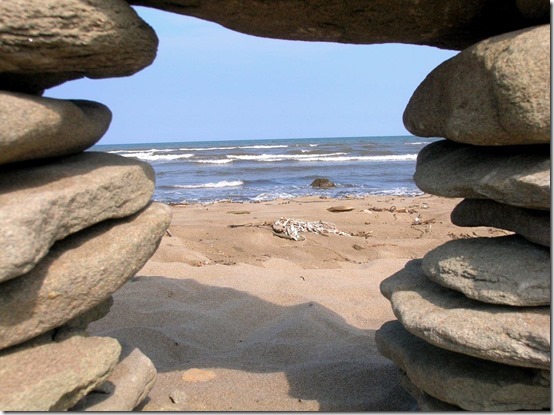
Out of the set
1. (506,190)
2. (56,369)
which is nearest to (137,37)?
(56,369)

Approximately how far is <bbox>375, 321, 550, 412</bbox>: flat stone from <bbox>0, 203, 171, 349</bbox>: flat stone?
1.58 metres

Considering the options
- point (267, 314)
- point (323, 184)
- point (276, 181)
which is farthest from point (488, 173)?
point (276, 181)

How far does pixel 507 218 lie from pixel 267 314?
2.51m

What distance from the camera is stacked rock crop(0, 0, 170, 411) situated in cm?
266

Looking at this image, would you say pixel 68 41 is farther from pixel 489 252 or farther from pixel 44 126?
pixel 489 252

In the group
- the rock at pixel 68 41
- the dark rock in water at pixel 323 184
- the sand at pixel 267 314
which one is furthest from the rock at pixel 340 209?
the rock at pixel 68 41

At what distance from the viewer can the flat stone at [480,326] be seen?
8.89 feet

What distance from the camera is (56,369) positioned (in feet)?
9.16

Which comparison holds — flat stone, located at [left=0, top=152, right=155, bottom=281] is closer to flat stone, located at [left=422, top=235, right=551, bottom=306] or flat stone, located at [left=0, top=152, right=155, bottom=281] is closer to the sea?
flat stone, located at [left=422, top=235, right=551, bottom=306]

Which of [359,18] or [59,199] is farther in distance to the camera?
[359,18]

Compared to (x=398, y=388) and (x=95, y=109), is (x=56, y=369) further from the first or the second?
(x=398, y=388)

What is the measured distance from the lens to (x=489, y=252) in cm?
315

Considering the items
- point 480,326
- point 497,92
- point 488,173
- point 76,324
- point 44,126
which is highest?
point 497,92

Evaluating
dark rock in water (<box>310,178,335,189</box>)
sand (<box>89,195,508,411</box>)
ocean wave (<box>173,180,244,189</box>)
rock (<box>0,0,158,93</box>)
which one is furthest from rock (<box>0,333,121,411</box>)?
ocean wave (<box>173,180,244,189</box>)
